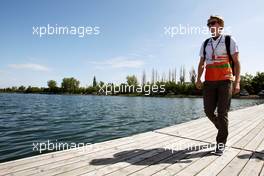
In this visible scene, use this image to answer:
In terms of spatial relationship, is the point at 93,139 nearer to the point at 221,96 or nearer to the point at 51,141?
the point at 51,141

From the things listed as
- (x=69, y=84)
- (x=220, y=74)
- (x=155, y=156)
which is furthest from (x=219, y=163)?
(x=69, y=84)

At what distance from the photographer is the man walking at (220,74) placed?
11.9 ft

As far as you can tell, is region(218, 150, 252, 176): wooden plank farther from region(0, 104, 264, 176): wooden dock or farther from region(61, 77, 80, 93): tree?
region(61, 77, 80, 93): tree

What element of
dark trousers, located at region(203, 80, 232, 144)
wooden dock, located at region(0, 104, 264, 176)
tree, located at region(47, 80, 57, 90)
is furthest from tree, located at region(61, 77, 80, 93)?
dark trousers, located at region(203, 80, 232, 144)

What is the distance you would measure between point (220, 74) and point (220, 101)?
43 cm

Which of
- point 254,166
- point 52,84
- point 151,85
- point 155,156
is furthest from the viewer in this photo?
point 52,84

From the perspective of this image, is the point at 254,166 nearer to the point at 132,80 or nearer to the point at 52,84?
the point at 132,80

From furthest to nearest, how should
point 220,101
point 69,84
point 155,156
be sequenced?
point 69,84, point 220,101, point 155,156

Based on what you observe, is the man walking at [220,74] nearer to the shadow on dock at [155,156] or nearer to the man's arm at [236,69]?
the man's arm at [236,69]

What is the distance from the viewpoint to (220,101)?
12.0 feet

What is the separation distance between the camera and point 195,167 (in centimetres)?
303

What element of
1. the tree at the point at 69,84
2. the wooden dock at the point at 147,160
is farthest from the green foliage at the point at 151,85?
the wooden dock at the point at 147,160

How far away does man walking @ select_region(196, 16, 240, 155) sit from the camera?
3.63 m

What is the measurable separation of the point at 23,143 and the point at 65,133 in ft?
5.81
